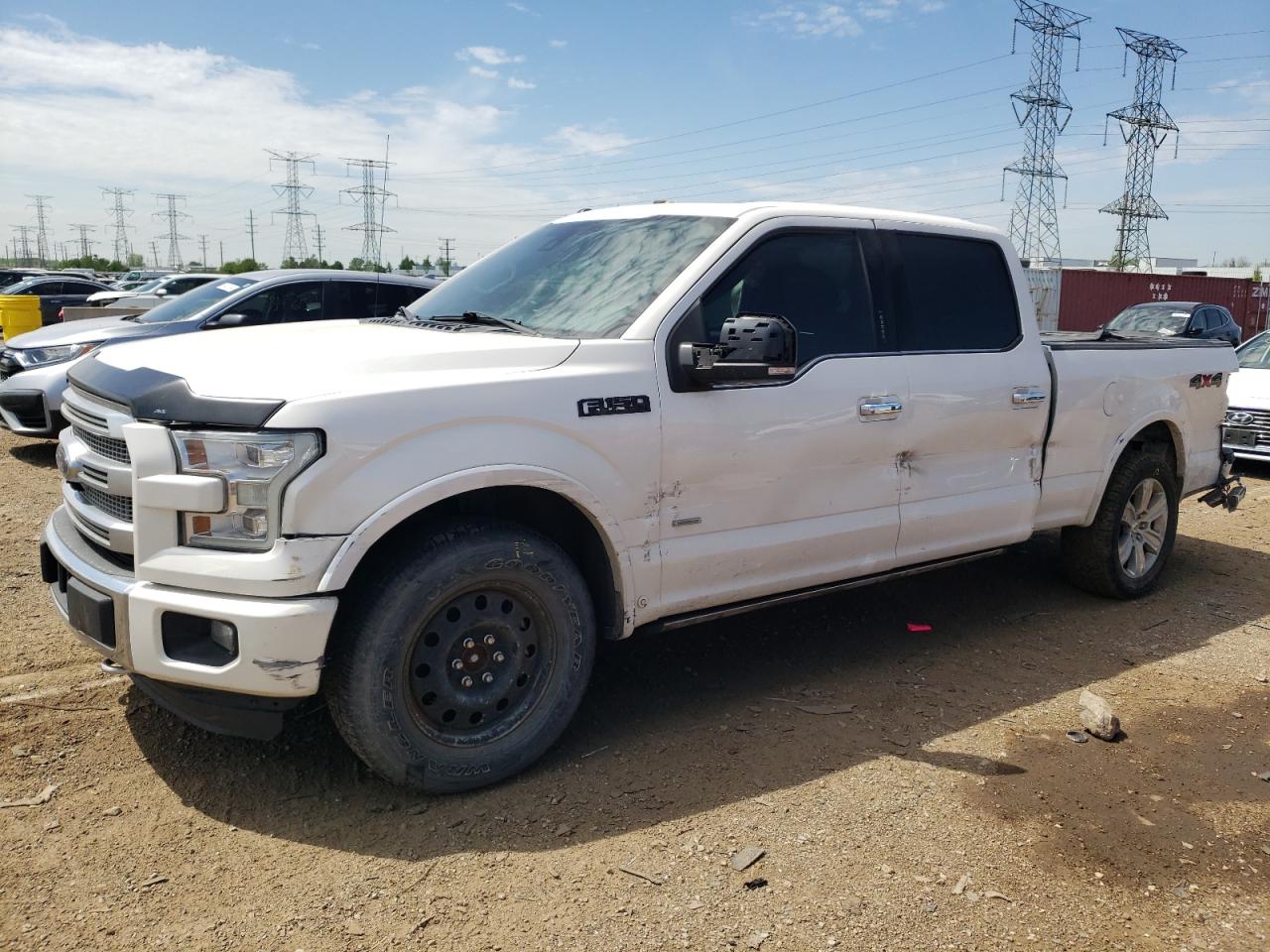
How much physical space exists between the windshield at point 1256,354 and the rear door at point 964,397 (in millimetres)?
7468

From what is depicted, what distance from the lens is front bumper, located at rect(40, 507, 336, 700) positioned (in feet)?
9.93

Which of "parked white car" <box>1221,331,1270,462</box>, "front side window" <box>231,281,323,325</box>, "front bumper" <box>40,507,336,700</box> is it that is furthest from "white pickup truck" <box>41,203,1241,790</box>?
"parked white car" <box>1221,331,1270,462</box>

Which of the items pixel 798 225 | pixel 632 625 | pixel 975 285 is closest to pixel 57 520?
pixel 632 625

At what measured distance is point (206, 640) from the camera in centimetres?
316

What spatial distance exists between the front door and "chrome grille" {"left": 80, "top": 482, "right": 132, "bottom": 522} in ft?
5.82

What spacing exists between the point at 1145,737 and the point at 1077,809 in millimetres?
836

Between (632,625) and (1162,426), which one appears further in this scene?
(1162,426)

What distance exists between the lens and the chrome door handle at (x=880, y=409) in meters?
4.28

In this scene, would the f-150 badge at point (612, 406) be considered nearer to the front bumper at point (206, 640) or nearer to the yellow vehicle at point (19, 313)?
the front bumper at point (206, 640)

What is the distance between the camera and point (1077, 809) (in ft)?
11.8

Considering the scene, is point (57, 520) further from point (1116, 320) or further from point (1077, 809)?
point (1116, 320)

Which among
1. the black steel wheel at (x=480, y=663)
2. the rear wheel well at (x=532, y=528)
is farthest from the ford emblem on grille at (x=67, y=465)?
the black steel wheel at (x=480, y=663)

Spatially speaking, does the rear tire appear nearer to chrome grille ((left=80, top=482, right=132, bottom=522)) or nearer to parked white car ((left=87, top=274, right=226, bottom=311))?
chrome grille ((left=80, top=482, right=132, bottom=522))

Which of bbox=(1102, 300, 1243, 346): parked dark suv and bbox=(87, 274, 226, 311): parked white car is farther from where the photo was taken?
bbox=(1102, 300, 1243, 346): parked dark suv
